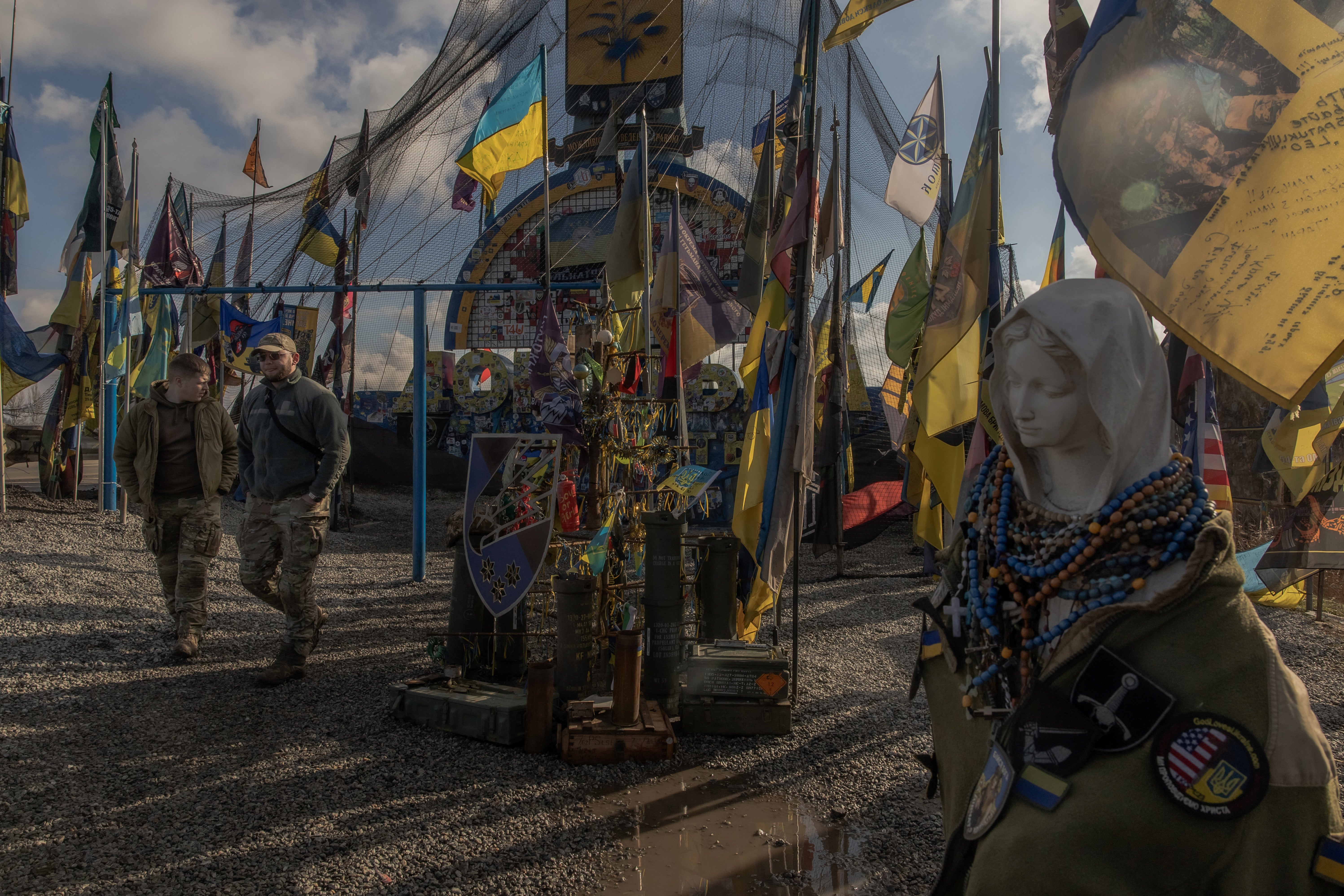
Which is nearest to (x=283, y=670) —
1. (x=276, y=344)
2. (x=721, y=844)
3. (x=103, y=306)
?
(x=276, y=344)

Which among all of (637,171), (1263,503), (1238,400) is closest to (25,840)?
(637,171)

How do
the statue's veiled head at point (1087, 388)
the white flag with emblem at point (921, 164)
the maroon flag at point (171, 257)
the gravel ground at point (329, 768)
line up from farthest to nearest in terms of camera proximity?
the maroon flag at point (171, 257) < the white flag with emblem at point (921, 164) < the gravel ground at point (329, 768) < the statue's veiled head at point (1087, 388)

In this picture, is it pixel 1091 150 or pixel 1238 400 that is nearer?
pixel 1091 150

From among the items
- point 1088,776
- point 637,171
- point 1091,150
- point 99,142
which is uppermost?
point 99,142

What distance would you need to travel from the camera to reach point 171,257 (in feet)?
35.0

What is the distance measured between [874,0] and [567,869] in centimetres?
349

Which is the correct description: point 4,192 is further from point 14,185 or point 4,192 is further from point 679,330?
point 679,330

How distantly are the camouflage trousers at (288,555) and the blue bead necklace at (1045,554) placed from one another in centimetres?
422

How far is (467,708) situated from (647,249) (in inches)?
165

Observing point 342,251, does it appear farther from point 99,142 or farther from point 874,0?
point 874,0

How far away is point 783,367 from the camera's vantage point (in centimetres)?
463

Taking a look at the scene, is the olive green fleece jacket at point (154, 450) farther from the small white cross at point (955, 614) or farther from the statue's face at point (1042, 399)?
the statue's face at point (1042, 399)

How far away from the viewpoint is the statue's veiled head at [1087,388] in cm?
148

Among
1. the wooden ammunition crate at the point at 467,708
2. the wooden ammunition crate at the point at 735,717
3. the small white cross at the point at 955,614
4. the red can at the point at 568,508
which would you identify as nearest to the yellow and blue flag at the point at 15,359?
the wooden ammunition crate at the point at 467,708
